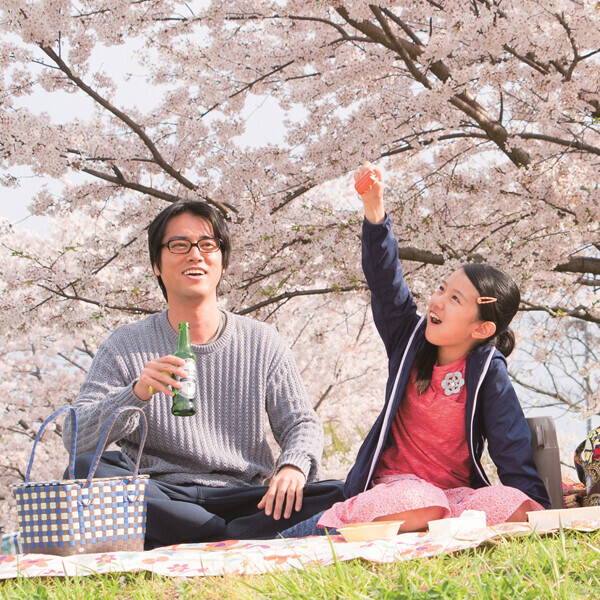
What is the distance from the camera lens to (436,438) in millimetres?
2748

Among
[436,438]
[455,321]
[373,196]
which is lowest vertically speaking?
[436,438]

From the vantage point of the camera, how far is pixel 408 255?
5.25 meters

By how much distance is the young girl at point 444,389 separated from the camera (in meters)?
2.67

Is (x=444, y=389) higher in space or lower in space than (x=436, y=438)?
higher

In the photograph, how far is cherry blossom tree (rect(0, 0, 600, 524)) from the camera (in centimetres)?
494

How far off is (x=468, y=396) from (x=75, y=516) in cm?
138

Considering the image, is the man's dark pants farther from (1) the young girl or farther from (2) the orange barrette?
(2) the orange barrette

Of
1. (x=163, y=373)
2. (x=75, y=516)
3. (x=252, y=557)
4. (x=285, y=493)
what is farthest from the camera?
(x=285, y=493)

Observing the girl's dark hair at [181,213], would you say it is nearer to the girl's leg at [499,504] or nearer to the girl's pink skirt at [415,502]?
the girl's pink skirt at [415,502]

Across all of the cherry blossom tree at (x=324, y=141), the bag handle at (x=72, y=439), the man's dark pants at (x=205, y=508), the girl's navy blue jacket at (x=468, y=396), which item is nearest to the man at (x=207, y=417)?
the man's dark pants at (x=205, y=508)

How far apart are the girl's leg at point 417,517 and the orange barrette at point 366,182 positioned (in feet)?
3.65

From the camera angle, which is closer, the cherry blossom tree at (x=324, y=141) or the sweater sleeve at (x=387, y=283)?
the sweater sleeve at (x=387, y=283)

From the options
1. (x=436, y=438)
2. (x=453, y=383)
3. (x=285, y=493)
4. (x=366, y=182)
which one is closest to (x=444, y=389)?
(x=453, y=383)

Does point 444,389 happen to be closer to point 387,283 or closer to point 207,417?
point 387,283
